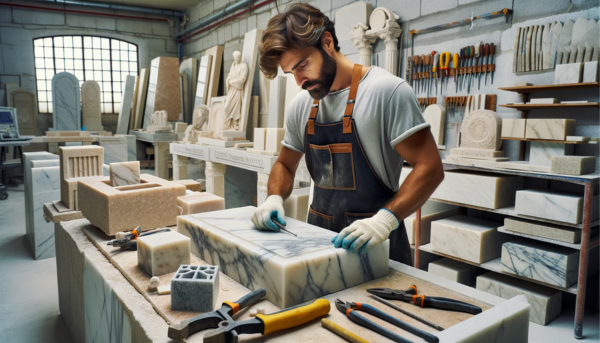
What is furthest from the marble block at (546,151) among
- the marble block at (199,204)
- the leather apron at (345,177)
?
the marble block at (199,204)

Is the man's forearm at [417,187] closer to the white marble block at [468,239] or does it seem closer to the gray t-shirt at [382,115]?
the gray t-shirt at [382,115]

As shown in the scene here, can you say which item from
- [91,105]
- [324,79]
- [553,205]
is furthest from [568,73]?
[91,105]

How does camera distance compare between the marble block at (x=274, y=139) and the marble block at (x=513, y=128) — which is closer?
the marble block at (x=513, y=128)

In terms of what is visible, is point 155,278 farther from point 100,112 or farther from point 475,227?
point 100,112

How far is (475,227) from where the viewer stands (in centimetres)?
357

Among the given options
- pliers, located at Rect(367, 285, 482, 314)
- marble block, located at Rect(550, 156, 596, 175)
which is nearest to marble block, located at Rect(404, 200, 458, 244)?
marble block, located at Rect(550, 156, 596, 175)

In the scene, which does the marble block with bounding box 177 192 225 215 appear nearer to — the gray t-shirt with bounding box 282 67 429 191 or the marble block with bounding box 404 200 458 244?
the gray t-shirt with bounding box 282 67 429 191

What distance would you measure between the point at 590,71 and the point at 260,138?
368 centimetres

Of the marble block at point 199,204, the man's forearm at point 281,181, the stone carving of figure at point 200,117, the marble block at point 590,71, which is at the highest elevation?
the marble block at point 590,71

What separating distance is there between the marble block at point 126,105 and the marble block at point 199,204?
9.79 metres

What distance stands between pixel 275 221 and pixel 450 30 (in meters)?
3.22

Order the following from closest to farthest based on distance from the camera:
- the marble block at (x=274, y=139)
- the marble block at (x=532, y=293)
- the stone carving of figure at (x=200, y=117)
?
the marble block at (x=532, y=293) → the marble block at (x=274, y=139) → the stone carving of figure at (x=200, y=117)

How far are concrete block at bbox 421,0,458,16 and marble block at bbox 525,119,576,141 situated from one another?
1.47 metres

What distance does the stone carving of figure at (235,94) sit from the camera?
683 centimetres
